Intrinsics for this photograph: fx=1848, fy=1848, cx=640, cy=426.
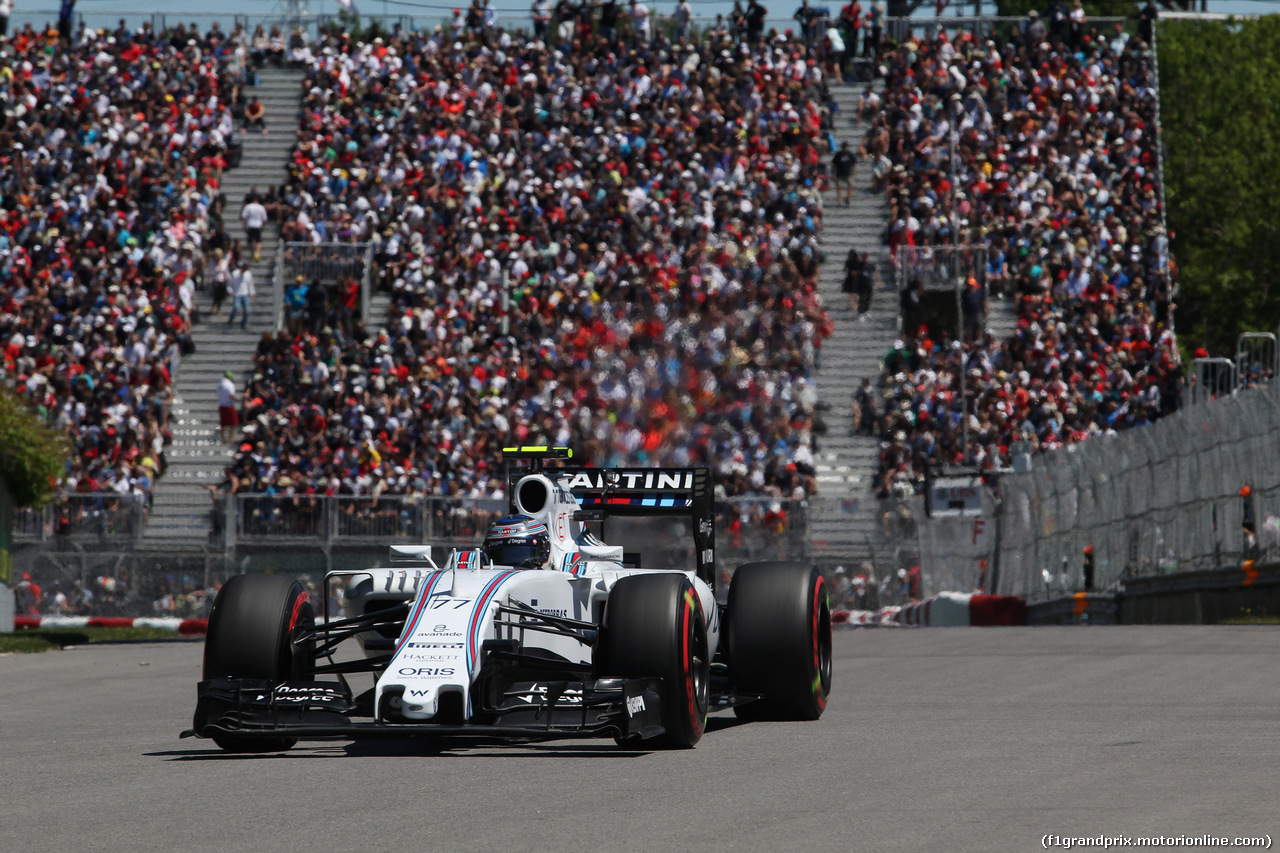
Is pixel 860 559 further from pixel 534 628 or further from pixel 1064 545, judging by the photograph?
pixel 534 628

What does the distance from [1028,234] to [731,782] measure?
99.5ft

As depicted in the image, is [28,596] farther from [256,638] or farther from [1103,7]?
[1103,7]

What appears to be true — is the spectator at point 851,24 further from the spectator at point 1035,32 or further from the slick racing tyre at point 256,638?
the slick racing tyre at point 256,638

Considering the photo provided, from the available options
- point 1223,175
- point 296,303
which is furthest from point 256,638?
point 1223,175

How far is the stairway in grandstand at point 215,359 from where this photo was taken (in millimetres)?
27844

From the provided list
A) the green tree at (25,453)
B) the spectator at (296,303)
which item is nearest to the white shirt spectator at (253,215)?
the spectator at (296,303)

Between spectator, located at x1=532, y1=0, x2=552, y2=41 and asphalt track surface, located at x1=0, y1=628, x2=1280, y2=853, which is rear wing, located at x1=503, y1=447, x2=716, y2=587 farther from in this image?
spectator, located at x1=532, y1=0, x2=552, y2=41

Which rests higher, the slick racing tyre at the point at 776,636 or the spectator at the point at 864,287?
the spectator at the point at 864,287

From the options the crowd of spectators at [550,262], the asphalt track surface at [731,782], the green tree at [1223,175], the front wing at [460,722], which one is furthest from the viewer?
the green tree at [1223,175]

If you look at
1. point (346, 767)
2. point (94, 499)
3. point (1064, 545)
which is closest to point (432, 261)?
point (94, 499)

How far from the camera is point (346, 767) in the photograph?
346 inches

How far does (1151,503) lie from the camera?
78.8ft

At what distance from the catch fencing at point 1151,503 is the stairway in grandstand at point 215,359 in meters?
12.4

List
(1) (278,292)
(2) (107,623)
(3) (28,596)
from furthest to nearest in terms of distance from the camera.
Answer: (1) (278,292)
(3) (28,596)
(2) (107,623)
